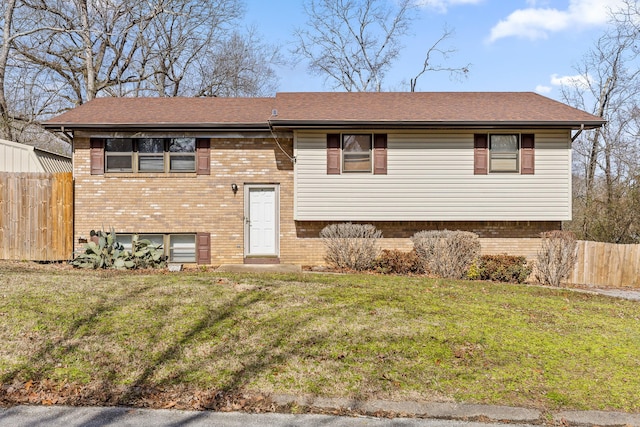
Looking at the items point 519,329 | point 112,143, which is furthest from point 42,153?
point 519,329

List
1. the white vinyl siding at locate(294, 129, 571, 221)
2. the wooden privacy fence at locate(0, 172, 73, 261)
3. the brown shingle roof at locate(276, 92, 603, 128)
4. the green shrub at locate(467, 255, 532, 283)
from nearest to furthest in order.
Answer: the green shrub at locate(467, 255, 532, 283) → the wooden privacy fence at locate(0, 172, 73, 261) → the brown shingle roof at locate(276, 92, 603, 128) → the white vinyl siding at locate(294, 129, 571, 221)

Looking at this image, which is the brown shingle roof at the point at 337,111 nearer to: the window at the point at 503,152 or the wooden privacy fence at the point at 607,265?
the window at the point at 503,152

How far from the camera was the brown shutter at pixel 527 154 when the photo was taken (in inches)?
470

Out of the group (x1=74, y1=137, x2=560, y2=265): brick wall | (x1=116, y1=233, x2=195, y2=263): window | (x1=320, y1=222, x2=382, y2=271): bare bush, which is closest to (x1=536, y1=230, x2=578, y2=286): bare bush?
(x1=74, y1=137, x2=560, y2=265): brick wall

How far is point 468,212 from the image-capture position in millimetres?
11922

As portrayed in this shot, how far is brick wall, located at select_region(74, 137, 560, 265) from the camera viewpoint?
39.6 feet

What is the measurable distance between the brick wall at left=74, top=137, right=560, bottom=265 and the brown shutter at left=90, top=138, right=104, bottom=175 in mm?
145

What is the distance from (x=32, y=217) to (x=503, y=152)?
12.0 meters

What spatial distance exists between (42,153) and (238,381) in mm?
11273

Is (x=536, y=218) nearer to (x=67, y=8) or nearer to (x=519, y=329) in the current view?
(x=519, y=329)

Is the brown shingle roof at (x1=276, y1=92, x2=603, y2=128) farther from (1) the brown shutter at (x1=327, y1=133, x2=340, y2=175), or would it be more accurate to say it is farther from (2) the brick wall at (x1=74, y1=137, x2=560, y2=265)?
(2) the brick wall at (x1=74, y1=137, x2=560, y2=265)

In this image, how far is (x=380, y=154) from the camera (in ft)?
39.2

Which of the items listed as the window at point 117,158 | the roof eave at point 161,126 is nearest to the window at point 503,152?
the roof eave at point 161,126

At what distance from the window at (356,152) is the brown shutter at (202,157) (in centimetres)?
357
